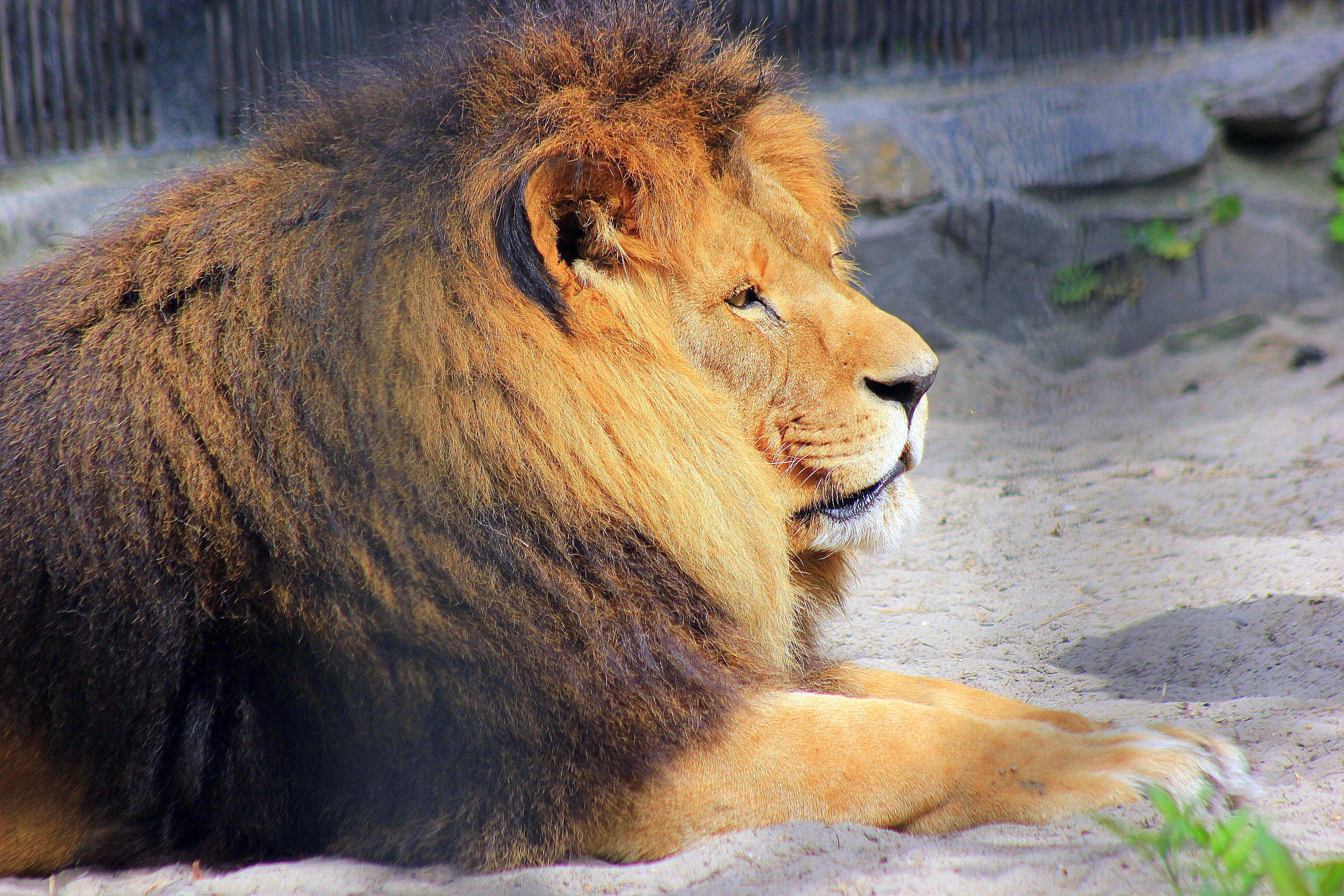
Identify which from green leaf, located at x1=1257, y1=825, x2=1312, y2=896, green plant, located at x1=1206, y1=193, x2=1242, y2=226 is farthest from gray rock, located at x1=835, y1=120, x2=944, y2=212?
green leaf, located at x1=1257, y1=825, x2=1312, y2=896

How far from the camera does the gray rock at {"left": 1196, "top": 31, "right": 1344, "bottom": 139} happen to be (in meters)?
4.19

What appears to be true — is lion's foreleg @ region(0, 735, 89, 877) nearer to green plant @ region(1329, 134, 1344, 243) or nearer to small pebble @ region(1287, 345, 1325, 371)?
small pebble @ region(1287, 345, 1325, 371)

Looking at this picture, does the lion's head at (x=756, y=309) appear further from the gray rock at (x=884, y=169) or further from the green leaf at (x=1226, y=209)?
the green leaf at (x=1226, y=209)

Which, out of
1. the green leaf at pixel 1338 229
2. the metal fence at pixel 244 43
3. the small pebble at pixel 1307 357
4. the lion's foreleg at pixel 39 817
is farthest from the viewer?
the green leaf at pixel 1338 229

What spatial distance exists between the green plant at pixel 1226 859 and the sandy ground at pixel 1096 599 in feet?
0.16

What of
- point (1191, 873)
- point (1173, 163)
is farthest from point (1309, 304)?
point (1191, 873)

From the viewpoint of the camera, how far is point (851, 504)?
1881 millimetres

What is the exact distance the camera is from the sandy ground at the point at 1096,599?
56.9 inches

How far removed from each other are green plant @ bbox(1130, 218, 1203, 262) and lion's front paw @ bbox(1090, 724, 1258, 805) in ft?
10.2

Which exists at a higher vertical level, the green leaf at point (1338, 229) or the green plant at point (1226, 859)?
the green leaf at point (1338, 229)

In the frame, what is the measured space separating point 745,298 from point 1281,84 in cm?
339

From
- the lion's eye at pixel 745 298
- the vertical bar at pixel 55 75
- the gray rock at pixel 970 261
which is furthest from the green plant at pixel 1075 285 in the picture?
the vertical bar at pixel 55 75

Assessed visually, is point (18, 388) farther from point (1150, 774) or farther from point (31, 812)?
point (1150, 774)

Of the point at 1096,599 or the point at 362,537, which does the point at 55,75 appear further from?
the point at 1096,599
